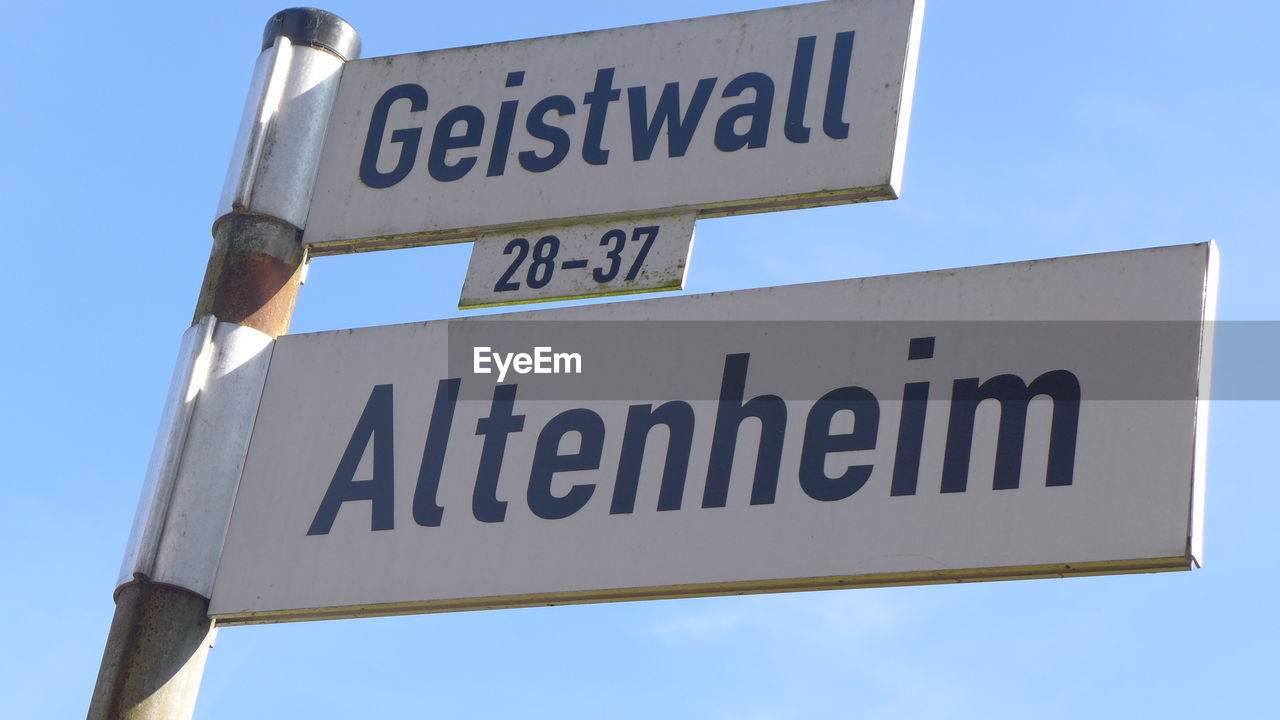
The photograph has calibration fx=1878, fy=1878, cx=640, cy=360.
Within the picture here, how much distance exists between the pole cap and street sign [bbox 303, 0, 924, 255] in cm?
12

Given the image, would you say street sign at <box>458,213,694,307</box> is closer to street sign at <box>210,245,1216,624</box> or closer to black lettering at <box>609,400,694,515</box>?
street sign at <box>210,245,1216,624</box>

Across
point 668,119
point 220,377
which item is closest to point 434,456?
point 220,377

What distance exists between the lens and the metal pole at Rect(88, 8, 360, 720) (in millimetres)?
5082

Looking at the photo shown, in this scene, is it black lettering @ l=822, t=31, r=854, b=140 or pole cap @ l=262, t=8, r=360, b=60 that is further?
pole cap @ l=262, t=8, r=360, b=60

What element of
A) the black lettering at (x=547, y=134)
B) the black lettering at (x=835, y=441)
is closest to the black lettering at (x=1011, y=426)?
the black lettering at (x=835, y=441)

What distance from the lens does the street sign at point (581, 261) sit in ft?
17.5

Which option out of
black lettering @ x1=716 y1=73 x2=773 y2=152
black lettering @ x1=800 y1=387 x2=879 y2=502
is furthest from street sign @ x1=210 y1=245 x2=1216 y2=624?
black lettering @ x1=716 y1=73 x2=773 y2=152

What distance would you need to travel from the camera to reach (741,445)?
496 centimetres

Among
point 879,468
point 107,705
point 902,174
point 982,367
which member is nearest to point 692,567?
point 879,468

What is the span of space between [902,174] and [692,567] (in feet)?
4.19

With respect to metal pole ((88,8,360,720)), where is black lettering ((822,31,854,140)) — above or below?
above

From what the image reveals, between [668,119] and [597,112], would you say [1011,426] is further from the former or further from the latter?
[597,112]

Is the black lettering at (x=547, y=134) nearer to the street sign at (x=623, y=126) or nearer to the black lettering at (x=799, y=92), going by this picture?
the street sign at (x=623, y=126)

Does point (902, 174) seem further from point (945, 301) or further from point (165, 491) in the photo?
point (165, 491)
